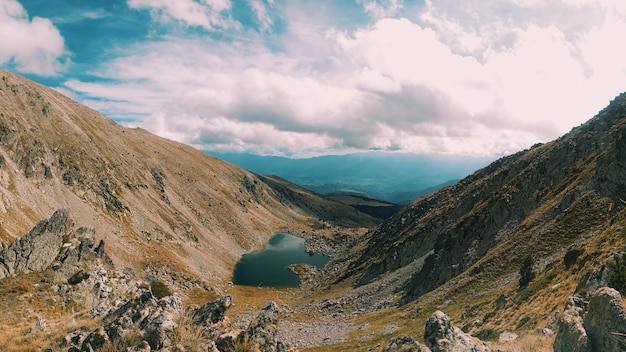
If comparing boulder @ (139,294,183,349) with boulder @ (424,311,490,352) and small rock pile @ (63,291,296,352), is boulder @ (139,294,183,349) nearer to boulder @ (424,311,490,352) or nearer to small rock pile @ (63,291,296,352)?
small rock pile @ (63,291,296,352)

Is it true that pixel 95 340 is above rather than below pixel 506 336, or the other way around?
above

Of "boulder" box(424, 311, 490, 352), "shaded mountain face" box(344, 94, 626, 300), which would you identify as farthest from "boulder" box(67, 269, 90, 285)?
"shaded mountain face" box(344, 94, 626, 300)

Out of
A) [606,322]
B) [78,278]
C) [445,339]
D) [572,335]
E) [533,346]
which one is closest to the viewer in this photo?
[606,322]

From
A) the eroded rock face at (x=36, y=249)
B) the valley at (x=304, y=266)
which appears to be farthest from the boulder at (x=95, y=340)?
the eroded rock face at (x=36, y=249)

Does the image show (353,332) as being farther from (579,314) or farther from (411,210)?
(411,210)

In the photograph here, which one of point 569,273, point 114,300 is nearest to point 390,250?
point 569,273

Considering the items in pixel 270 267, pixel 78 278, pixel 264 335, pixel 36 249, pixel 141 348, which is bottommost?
pixel 270 267

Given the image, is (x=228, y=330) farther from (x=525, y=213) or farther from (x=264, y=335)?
(x=525, y=213)

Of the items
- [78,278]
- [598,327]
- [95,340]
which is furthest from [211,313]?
[78,278]

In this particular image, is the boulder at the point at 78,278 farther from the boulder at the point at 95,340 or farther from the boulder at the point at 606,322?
the boulder at the point at 606,322
